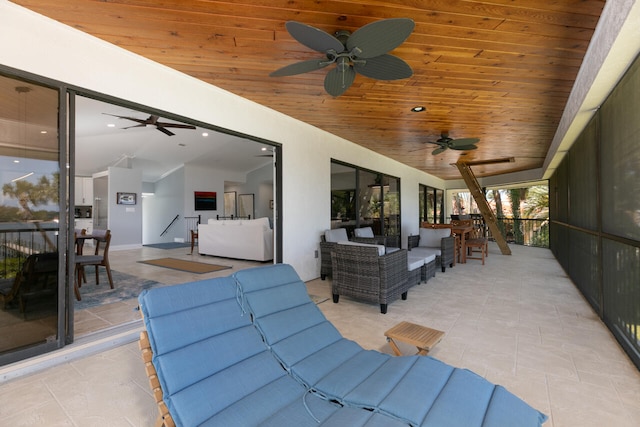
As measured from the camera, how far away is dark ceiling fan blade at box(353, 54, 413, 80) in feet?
7.52

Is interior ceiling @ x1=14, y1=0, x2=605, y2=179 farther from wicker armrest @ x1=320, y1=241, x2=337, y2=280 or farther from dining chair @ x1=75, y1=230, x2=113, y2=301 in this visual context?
dining chair @ x1=75, y1=230, x2=113, y2=301

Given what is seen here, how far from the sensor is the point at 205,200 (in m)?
12.0

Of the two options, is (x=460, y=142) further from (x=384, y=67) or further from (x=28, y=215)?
(x=28, y=215)

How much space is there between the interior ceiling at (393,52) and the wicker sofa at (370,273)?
6.53 ft

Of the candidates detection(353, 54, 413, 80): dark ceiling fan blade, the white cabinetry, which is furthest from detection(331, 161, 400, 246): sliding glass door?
the white cabinetry

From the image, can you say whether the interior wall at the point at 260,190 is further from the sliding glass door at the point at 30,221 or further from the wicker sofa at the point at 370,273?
the sliding glass door at the point at 30,221

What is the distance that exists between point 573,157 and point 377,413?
561 cm

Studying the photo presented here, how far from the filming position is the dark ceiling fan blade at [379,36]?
5.91 feet

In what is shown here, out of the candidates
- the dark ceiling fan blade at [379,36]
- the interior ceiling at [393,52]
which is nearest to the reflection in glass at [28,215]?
the interior ceiling at [393,52]

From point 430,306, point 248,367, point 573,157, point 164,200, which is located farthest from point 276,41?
point 164,200


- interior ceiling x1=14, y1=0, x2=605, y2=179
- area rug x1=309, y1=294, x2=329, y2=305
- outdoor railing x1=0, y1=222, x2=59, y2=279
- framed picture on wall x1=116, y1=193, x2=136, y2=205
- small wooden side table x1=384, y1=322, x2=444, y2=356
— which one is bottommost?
area rug x1=309, y1=294, x2=329, y2=305

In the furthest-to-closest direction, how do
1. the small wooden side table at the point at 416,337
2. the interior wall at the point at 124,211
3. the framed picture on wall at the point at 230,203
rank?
the framed picture on wall at the point at 230,203 < the interior wall at the point at 124,211 < the small wooden side table at the point at 416,337

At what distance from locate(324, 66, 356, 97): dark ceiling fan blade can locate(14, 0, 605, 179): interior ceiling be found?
34 cm

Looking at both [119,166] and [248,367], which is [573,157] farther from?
[119,166]
